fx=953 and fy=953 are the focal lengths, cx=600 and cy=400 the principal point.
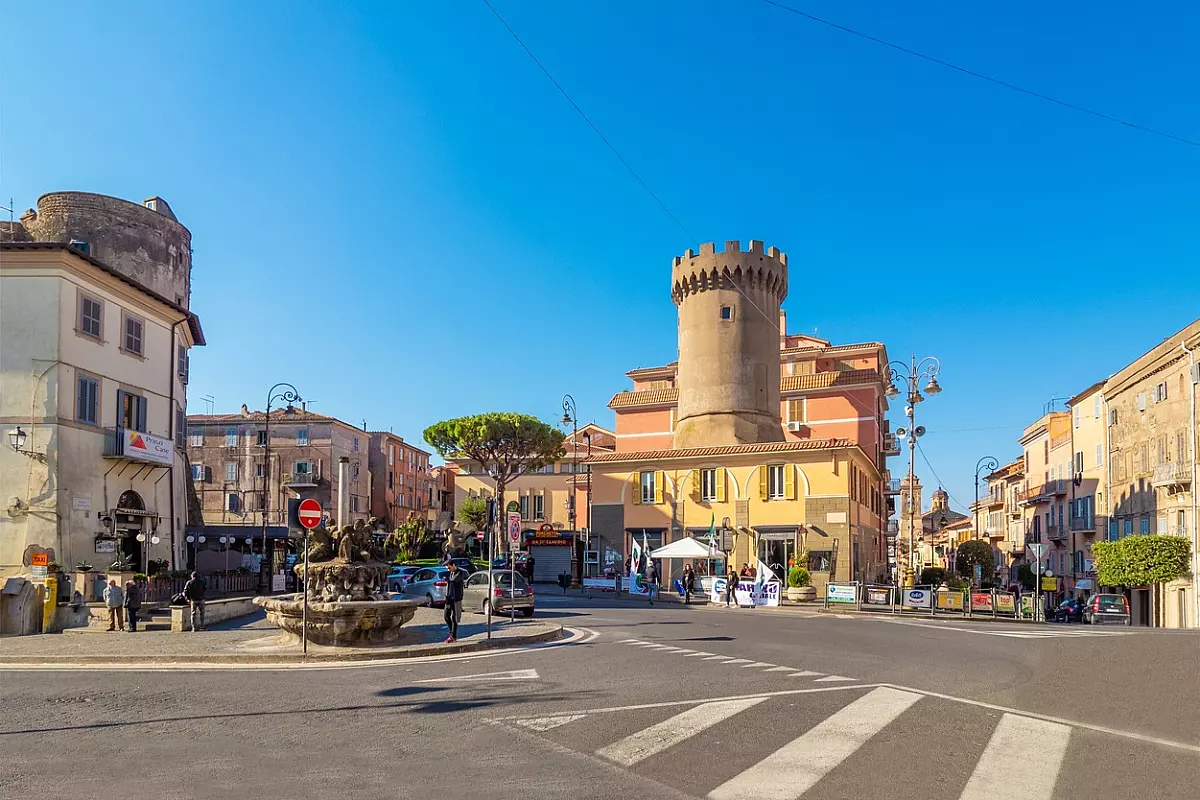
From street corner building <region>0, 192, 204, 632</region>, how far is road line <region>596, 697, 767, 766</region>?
18.0 m

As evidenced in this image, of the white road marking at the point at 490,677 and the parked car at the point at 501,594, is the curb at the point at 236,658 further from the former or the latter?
the parked car at the point at 501,594

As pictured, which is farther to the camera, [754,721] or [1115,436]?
[1115,436]

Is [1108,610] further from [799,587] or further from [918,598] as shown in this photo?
[799,587]

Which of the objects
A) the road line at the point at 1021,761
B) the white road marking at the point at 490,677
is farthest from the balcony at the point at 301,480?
the road line at the point at 1021,761

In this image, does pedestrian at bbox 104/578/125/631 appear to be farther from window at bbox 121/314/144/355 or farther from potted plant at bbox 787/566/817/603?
potted plant at bbox 787/566/817/603

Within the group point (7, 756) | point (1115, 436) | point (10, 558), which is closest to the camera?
point (7, 756)

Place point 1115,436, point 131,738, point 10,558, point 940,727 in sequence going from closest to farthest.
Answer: point 131,738 < point 940,727 < point 10,558 < point 1115,436

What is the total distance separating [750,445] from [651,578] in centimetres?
878

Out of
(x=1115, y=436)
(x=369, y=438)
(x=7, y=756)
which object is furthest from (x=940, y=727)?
(x=369, y=438)

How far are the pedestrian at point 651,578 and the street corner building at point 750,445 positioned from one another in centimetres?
251

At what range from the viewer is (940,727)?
9.53 meters

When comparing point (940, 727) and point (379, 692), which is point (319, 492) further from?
point (940, 727)

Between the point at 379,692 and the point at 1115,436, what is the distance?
44888 millimetres

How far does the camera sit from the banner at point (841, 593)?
110 feet
